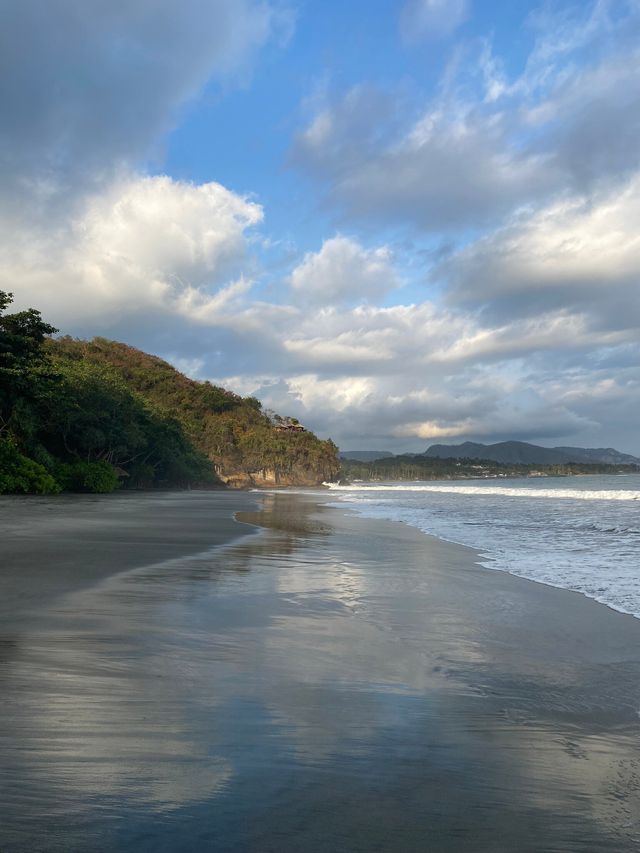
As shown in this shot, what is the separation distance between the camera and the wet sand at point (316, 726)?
2455mm

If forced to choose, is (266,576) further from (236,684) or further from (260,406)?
(260,406)

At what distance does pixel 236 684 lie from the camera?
417 centimetres

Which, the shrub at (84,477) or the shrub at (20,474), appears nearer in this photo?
the shrub at (20,474)

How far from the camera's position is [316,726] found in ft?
11.6

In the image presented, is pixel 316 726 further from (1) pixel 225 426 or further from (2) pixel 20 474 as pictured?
(1) pixel 225 426

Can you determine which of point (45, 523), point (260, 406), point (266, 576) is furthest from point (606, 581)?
point (260, 406)

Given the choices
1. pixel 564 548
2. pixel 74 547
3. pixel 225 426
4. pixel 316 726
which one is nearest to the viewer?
pixel 316 726

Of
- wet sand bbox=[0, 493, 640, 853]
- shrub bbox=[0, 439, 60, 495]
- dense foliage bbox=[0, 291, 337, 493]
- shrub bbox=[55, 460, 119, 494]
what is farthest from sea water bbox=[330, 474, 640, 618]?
shrub bbox=[55, 460, 119, 494]

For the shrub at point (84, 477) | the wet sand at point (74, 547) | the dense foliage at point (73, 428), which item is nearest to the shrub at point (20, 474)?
the dense foliage at point (73, 428)

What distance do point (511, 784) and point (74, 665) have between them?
10.00ft

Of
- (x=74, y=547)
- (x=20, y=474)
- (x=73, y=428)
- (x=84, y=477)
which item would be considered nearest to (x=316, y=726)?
(x=74, y=547)

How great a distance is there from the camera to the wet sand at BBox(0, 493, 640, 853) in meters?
2.46

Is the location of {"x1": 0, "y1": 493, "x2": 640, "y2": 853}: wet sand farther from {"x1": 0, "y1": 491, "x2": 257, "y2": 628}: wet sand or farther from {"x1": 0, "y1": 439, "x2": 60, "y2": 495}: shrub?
{"x1": 0, "y1": 439, "x2": 60, "y2": 495}: shrub

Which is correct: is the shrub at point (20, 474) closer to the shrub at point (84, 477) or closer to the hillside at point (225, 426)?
the shrub at point (84, 477)
